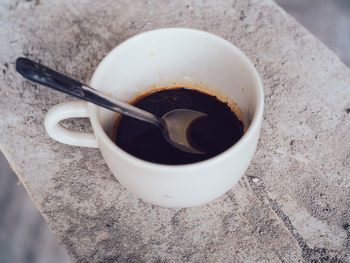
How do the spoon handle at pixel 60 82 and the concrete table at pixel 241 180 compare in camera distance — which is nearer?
the spoon handle at pixel 60 82

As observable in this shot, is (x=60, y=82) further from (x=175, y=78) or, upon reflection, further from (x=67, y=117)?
(x=175, y=78)

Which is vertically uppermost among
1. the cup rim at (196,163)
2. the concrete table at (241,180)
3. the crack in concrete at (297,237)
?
the cup rim at (196,163)

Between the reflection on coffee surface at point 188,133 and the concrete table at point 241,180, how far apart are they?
3.0 inches

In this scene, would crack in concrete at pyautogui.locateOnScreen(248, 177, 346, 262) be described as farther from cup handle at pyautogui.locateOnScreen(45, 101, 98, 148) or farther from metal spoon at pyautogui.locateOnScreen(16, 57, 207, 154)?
cup handle at pyautogui.locateOnScreen(45, 101, 98, 148)

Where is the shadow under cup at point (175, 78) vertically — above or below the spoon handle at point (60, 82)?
below

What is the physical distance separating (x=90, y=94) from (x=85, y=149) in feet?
0.60

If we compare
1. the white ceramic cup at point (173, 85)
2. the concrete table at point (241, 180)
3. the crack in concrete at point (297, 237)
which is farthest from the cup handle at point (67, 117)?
the crack in concrete at point (297, 237)

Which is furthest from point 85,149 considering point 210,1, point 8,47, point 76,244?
point 210,1

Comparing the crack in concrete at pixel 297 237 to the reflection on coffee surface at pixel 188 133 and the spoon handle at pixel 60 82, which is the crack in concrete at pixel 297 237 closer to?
the reflection on coffee surface at pixel 188 133

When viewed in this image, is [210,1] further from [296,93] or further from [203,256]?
[203,256]

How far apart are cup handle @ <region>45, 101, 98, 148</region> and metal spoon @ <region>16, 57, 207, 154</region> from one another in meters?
0.04

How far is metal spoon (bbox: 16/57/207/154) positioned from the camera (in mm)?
374

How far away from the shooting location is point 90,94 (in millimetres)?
403

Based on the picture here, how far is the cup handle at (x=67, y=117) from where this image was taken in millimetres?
438
